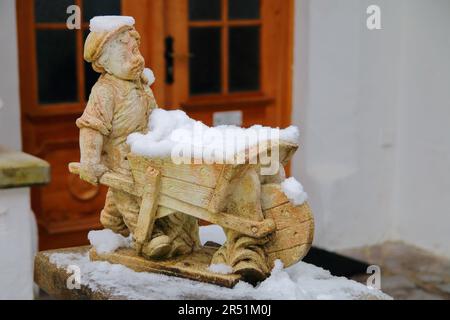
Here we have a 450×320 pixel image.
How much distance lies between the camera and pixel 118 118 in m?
3.02

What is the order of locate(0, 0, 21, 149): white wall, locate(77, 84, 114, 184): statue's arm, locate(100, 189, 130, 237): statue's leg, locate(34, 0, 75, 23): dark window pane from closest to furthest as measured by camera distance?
locate(77, 84, 114, 184): statue's arm
locate(100, 189, 130, 237): statue's leg
locate(0, 0, 21, 149): white wall
locate(34, 0, 75, 23): dark window pane

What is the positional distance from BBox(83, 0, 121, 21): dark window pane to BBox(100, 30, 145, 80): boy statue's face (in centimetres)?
168

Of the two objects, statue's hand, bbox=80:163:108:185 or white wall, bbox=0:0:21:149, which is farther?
white wall, bbox=0:0:21:149

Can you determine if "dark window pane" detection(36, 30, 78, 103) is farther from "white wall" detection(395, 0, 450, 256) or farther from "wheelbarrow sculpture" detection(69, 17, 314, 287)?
"white wall" detection(395, 0, 450, 256)

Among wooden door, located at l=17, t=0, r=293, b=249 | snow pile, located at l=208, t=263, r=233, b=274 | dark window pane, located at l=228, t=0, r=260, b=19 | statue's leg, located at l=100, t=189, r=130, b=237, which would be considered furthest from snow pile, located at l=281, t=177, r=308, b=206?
dark window pane, located at l=228, t=0, r=260, b=19

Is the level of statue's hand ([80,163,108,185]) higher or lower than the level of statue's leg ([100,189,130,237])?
A: higher

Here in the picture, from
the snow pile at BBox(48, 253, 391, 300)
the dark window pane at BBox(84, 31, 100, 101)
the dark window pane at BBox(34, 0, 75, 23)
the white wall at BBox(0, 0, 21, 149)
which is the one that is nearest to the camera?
the snow pile at BBox(48, 253, 391, 300)

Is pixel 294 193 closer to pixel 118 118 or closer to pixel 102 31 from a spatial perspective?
pixel 118 118

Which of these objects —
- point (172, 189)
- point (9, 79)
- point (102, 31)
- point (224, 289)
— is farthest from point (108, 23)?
point (9, 79)

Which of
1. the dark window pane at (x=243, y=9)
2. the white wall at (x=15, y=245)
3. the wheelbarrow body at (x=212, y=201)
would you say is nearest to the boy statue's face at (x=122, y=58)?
the wheelbarrow body at (x=212, y=201)

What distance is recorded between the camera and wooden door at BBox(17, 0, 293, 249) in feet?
15.1

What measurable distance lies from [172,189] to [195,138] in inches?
6.9
